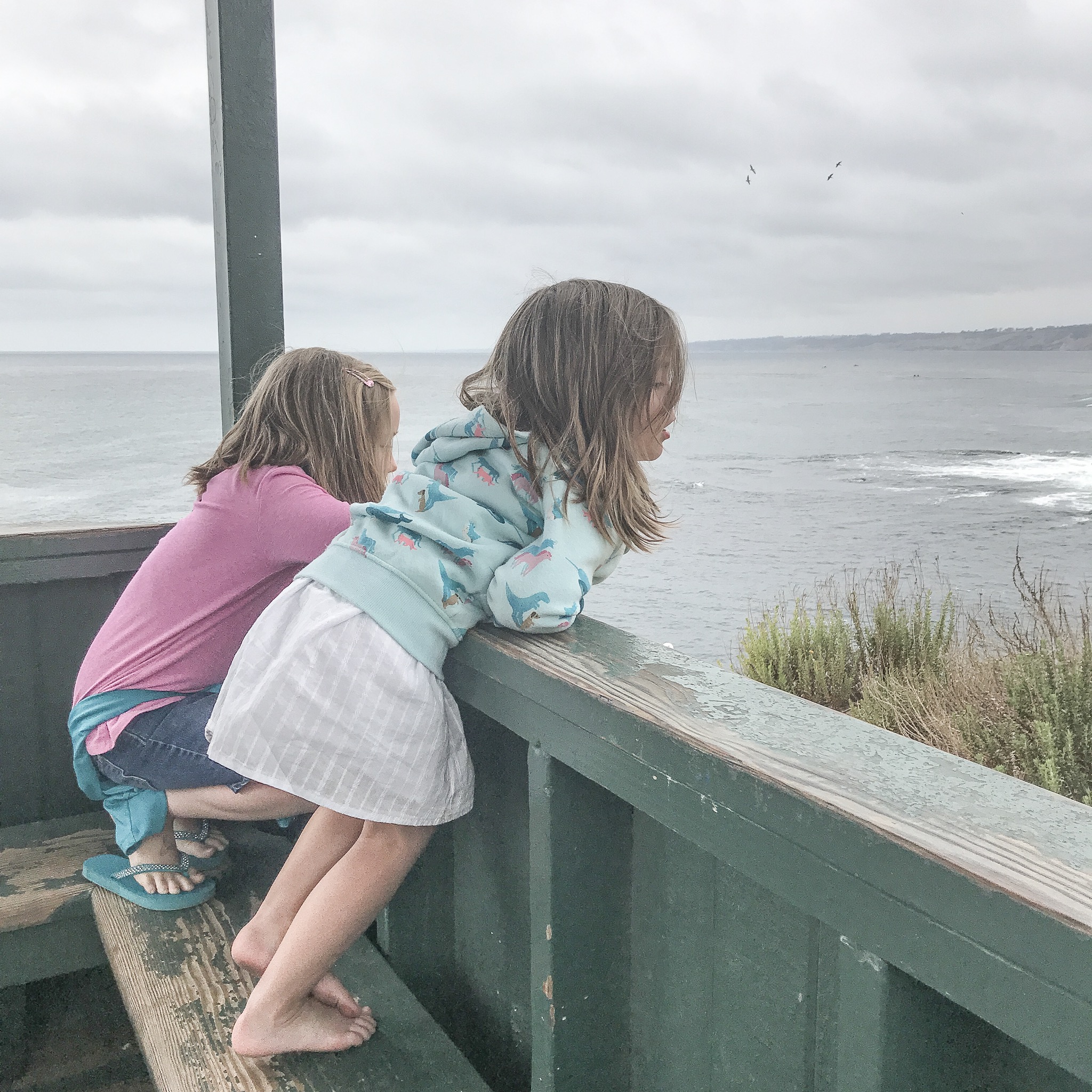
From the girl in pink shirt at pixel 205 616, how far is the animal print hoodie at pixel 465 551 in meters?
0.30

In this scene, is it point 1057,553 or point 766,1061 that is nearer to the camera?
point 766,1061

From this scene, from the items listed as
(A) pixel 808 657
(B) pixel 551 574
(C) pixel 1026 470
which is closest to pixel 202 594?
(B) pixel 551 574

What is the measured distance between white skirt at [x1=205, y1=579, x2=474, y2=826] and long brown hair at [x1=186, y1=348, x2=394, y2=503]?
47 cm

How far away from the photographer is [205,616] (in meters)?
1.56

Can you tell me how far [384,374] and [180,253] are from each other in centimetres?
6027

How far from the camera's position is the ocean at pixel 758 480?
2003 cm

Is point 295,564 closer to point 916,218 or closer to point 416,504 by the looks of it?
point 416,504

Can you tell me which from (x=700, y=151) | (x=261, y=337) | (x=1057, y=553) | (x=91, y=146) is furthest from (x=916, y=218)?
(x=261, y=337)

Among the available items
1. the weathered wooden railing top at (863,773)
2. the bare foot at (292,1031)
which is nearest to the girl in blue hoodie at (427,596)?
the bare foot at (292,1031)

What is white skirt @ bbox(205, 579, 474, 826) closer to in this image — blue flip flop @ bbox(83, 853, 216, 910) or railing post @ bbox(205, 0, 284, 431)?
blue flip flop @ bbox(83, 853, 216, 910)

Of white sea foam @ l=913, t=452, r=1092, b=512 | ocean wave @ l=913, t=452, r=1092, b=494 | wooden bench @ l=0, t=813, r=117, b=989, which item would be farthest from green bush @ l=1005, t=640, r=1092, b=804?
ocean wave @ l=913, t=452, r=1092, b=494

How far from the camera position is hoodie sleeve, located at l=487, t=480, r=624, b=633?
1.04 metres

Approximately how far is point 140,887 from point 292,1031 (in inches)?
19.5

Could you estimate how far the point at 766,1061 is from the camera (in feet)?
2.61
